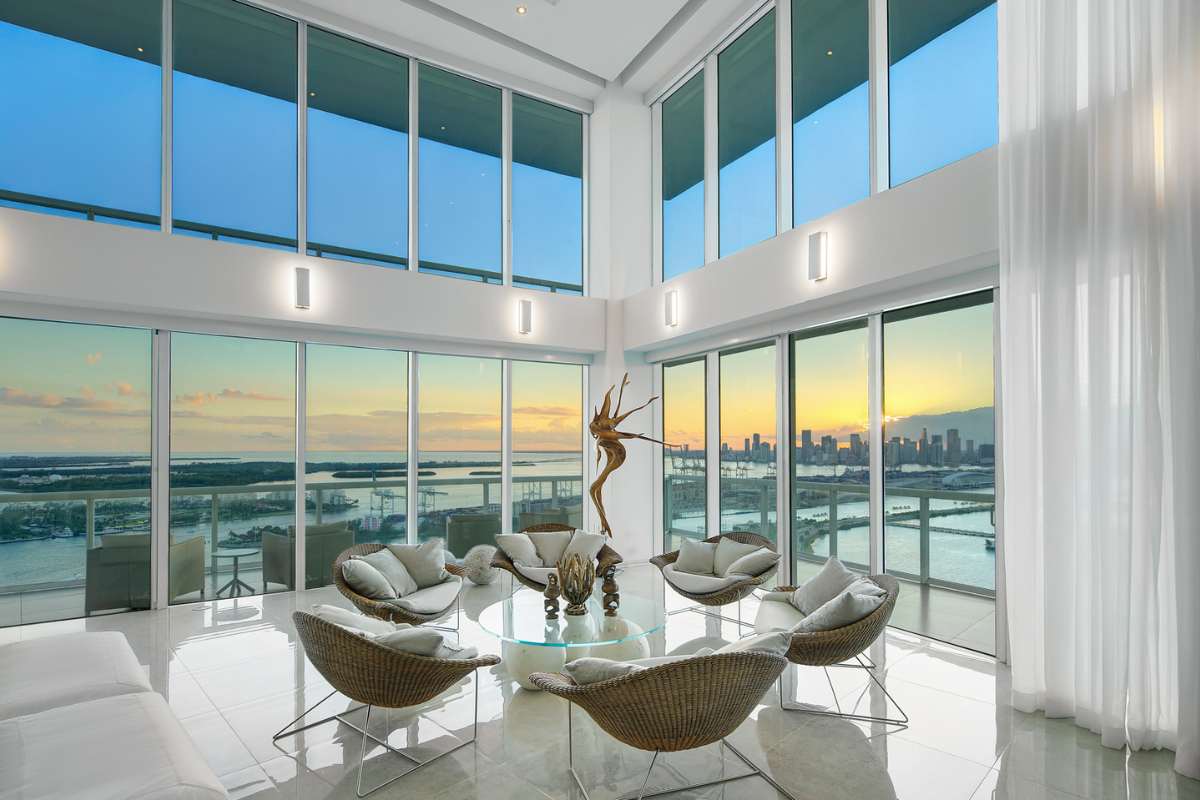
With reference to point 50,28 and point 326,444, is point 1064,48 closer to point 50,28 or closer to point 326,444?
point 326,444

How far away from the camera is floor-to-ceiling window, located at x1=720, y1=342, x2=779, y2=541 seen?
21.0 ft

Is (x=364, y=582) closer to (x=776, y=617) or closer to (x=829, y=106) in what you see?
(x=776, y=617)

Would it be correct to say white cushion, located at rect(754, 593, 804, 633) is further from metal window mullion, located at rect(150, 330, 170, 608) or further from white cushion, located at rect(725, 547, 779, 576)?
metal window mullion, located at rect(150, 330, 170, 608)

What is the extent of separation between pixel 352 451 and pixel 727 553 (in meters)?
3.95

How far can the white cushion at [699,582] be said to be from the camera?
4.71 meters

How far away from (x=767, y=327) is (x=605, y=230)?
9.14 ft

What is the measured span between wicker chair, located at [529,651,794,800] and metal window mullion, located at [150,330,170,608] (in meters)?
4.84

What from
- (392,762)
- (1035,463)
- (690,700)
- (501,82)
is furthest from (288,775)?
(501,82)

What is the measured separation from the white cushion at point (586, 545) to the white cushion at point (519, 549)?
0.30 meters

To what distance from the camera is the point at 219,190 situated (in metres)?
6.20

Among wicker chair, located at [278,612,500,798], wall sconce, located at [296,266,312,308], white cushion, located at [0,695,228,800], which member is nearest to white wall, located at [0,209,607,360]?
wall sconce, located at [296,266,312,308]

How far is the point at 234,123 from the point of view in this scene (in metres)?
6.36

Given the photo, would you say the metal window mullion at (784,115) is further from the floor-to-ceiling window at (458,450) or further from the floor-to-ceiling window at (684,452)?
the floor-to-ceiling window at (458,450)

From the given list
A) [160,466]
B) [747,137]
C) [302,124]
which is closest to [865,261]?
[747,137]
